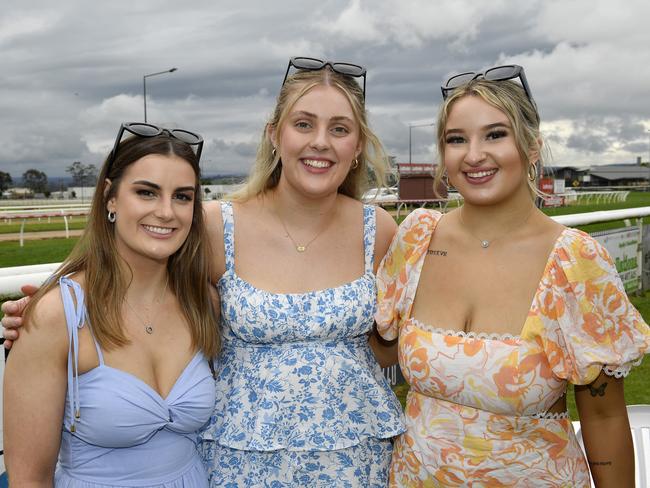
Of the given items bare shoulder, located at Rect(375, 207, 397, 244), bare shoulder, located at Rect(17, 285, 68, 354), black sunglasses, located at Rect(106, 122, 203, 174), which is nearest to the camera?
bare shoulder, located at Rect(17, 285, 68, 354)

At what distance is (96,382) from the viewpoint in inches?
80.4

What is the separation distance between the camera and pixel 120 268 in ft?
7.30

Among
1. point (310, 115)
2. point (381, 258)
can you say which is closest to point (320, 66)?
point (310, 115)

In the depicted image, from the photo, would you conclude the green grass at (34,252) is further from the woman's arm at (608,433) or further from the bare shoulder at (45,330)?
the woman's arm at (608,433)

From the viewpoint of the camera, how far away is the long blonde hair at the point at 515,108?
7.17 ft

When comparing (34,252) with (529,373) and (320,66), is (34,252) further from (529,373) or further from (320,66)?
(529,373)

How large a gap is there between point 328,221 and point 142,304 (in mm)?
909

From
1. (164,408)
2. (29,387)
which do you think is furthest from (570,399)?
(29,387)

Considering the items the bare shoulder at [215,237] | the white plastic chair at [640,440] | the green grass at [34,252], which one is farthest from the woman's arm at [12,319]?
the green grass at [34,252]

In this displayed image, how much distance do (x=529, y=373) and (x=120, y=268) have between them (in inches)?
53.7

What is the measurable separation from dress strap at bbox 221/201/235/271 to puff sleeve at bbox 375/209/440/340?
0.59 m

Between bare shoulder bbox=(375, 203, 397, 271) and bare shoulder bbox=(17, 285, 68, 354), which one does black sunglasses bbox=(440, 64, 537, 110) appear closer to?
bare shoulder bbox=(375, 203, 397, 271)

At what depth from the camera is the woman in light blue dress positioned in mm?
1996

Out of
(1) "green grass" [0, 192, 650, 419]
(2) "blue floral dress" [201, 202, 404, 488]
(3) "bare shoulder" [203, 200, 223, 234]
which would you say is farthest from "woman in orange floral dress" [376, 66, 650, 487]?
(1) "green grass" [0, 192, 650, 419]
